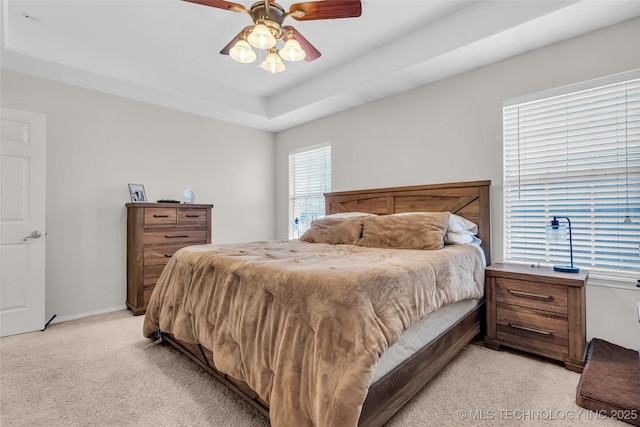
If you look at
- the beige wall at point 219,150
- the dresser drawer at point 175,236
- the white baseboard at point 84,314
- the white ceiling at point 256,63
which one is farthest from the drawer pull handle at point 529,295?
the white baseboard at point 84,314

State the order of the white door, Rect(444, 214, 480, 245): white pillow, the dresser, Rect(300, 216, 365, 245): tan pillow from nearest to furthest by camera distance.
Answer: Rect(444, 214, 480, 245): white pillow, the white door, Rect(300, 216, 365, 245): tan pillow, the dresser

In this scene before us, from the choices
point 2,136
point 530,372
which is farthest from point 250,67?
point 530,372

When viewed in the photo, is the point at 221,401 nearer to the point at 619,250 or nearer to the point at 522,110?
the point at 619,250

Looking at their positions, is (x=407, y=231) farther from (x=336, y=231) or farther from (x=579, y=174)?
(x=579, y=174)

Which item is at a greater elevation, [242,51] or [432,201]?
[242,51]

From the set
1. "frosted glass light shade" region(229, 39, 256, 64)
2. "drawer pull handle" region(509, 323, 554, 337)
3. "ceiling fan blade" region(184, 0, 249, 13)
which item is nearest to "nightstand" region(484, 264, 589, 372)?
"drawer pull handle" region(509, 323, 554, 337)

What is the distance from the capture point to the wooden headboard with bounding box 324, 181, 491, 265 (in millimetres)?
2926

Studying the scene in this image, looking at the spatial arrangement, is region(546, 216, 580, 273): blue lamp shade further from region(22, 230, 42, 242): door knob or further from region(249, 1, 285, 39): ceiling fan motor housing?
region(22, 230, 42, 242): door knob

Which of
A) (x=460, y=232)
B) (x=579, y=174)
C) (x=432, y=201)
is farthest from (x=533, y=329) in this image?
(x=432, y=201)

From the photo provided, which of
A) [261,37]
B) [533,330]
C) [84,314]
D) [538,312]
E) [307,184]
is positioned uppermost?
[261,37]

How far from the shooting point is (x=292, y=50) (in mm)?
2135

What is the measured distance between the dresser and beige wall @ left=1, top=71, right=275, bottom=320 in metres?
0.26

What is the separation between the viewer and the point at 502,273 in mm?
2404

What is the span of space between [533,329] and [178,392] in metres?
2.52
